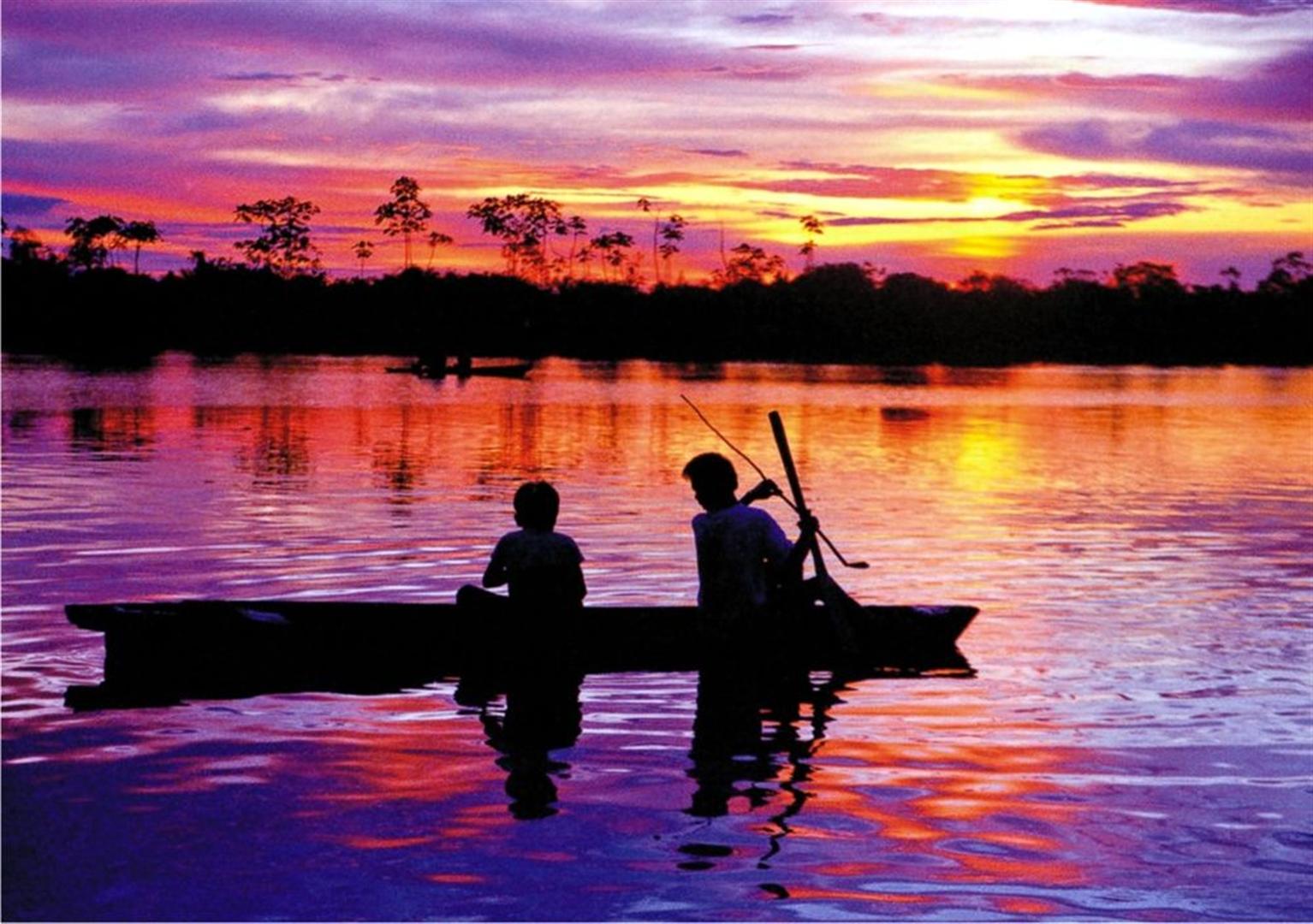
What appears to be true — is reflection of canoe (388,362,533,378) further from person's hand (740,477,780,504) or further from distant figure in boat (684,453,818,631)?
person's hand (740,477,780,504)

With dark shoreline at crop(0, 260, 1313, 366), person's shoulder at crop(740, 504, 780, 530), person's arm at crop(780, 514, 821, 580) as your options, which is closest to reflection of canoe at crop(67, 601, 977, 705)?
person's arm at crop(780, 514, 821, 580)

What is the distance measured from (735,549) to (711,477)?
0.58m

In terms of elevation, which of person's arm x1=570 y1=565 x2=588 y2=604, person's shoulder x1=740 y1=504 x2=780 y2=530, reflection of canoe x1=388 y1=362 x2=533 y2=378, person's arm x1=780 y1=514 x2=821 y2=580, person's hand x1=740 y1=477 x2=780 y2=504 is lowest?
person's arm x1=570 y1=565 x2=588 y2=604

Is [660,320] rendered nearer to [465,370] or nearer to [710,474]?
[465,370]

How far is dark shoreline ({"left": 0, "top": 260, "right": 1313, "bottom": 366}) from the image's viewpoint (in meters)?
114

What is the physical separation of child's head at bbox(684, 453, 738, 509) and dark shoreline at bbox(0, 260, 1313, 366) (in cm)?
9901

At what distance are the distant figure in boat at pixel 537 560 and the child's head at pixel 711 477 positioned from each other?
40.6 inches

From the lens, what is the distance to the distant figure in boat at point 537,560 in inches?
439

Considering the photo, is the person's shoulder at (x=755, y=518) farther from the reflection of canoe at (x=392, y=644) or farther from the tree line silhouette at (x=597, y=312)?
the tree line silhouette at (x=597, y=312)

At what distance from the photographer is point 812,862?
725 cm

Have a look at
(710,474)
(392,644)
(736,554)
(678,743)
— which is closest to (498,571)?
(392,644)

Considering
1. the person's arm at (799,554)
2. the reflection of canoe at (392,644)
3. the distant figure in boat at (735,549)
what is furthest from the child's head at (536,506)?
the person's arm at (799,554)

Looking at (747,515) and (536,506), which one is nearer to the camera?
(747,515)

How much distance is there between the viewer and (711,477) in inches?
412
